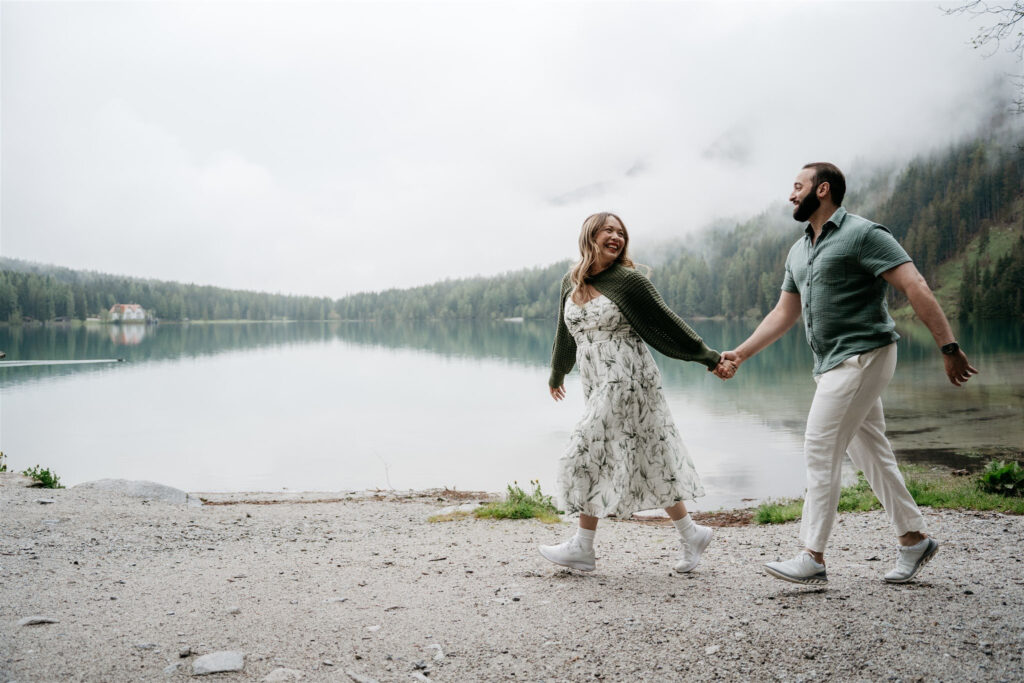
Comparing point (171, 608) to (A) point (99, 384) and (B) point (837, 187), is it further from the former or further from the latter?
(A) point (99, 384)

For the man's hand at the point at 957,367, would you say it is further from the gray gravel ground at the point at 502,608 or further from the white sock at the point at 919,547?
the gray gravel ground at the point at 502,608

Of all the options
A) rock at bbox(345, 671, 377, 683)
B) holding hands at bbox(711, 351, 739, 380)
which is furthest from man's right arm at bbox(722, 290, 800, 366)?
rock at bbox(345, 671, 377, 683)

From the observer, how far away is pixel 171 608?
497cm

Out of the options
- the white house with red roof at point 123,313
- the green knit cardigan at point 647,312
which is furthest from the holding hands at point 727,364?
the white house with red roof at point 123,313

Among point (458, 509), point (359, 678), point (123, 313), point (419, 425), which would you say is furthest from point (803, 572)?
point (123, 313)

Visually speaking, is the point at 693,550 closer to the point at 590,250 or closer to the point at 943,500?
the point at 590,250

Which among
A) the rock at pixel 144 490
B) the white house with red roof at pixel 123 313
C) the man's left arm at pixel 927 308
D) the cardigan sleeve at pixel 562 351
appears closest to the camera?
the man's left arm at pixel 927 308

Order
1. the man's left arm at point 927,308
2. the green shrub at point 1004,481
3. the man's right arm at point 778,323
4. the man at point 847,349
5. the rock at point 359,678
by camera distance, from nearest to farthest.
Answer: the rock at point 359,678 < the man's left arm at point 927,308 < the man at point 847,349 < the man's right arm at point 778,323 < the green shrub at point 1004,481

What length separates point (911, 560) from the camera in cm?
475

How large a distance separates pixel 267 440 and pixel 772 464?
16.4m

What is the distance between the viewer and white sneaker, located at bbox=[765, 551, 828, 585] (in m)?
4.70

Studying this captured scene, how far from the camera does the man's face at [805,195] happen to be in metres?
4.75

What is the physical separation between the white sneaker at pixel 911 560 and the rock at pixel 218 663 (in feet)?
13.4

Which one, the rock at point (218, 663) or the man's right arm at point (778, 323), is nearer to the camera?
the rock at point (218, 663)
